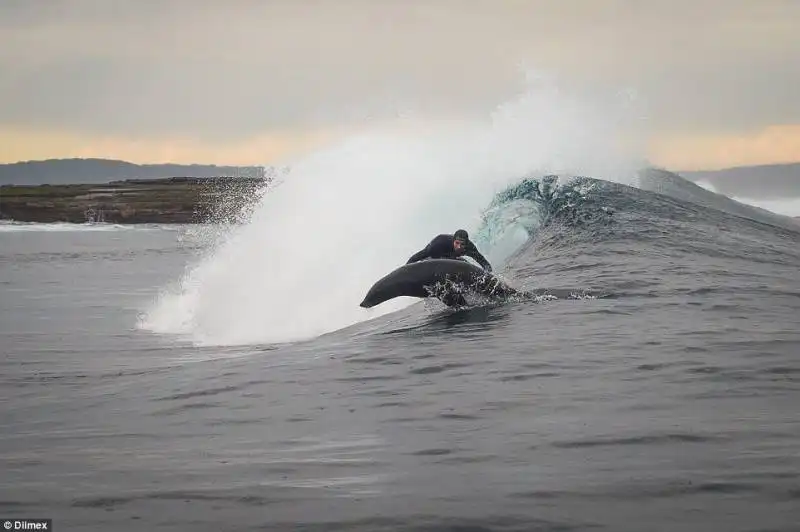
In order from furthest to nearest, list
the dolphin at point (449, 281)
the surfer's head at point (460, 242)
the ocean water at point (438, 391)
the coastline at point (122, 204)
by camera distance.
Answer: the coastline at point (122, 204)
the surfer's head at point (460, 242)
the dolphin at point (449, 281)
the ocean water at point (438, 391)

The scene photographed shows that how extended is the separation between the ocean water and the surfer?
0.92 m

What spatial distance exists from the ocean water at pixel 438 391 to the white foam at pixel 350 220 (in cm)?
16

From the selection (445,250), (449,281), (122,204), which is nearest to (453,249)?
(445,250)

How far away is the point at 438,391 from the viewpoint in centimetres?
1085

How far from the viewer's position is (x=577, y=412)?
9.52 m

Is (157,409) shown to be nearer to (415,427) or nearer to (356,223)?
(415,427)

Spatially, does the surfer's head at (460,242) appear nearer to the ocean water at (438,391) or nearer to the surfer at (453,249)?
the surfer at (453,249)

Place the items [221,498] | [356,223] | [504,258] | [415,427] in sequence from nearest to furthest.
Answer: [221,498] → [415,427] → [504,258] → [356,223]

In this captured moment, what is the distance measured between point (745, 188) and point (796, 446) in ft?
355

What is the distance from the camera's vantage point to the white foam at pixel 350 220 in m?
23.4

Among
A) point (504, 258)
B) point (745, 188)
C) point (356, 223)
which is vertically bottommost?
point (504, 258)

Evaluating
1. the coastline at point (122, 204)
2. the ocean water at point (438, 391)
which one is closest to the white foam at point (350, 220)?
the ocean water at point (438, 391)

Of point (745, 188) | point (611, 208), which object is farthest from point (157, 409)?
point (745, 188)

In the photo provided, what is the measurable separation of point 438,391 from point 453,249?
7.35 m
